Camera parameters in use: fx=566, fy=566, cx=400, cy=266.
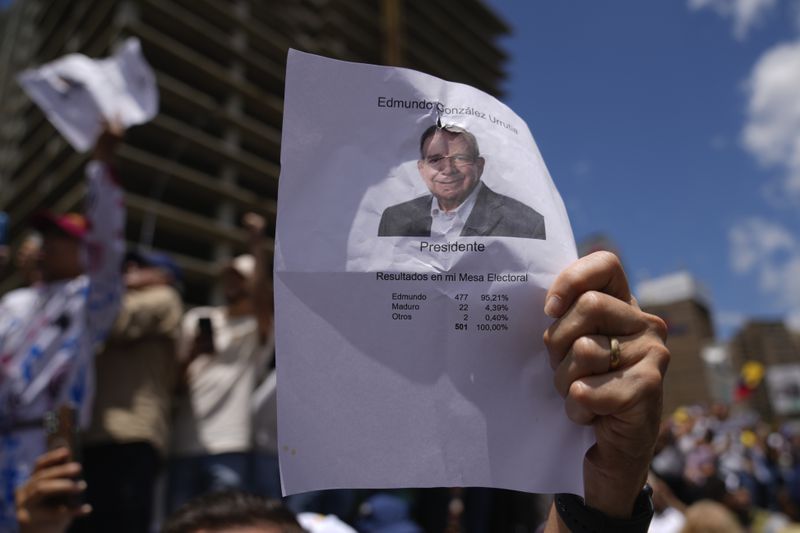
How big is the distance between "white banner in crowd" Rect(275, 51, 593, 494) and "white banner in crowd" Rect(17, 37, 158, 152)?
2042 millimetres

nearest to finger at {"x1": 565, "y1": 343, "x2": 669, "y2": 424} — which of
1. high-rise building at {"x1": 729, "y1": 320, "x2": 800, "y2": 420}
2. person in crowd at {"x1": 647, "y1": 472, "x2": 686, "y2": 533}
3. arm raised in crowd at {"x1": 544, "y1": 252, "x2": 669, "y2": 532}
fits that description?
arm raised in crowd at {"x1": 544, "y1": 252, "x2": 669, "y2": 532}

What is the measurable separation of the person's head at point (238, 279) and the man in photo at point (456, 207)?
2395 millimetres

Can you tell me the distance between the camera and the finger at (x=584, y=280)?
0.85 metres

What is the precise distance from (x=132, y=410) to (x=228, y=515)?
4.77 ft

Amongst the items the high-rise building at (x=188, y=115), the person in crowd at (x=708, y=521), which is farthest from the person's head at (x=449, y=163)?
the high-rise building at (x=188, y=115)

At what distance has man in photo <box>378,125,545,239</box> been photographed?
89 cm

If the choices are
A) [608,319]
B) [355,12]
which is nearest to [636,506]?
[608,319]

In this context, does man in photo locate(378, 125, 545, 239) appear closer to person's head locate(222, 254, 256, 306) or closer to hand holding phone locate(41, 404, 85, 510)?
hand holding phone locate(41, 404, 85, 510)

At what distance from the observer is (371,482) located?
0.86m

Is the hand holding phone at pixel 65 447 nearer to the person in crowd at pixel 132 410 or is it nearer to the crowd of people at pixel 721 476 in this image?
the person in crowd at pixel 132 410

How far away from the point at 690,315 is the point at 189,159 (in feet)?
147

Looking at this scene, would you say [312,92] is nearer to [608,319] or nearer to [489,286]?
[489,286]

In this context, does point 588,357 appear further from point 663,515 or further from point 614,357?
point 663,515

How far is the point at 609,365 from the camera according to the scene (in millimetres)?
839
